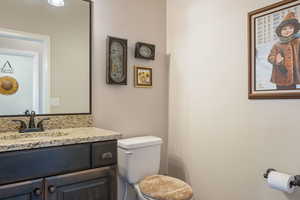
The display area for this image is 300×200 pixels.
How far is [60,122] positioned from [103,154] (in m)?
0.55

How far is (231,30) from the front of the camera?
173cm

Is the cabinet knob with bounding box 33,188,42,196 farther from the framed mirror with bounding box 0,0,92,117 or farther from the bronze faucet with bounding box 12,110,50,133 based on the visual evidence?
the framed mirror with bounding box 0,0,92,117

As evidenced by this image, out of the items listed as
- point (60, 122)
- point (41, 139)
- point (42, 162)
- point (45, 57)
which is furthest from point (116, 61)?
point (42, 162)

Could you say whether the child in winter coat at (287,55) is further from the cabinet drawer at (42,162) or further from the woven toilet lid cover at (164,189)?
the cabinet drawer at (42,162)

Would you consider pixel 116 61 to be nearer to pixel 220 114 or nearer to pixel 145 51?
pixel 145 51

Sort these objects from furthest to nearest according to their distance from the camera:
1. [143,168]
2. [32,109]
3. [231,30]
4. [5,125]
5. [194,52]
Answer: [194,52], [143,168], [231,30], [32,109], [5,125]

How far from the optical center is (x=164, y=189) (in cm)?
161

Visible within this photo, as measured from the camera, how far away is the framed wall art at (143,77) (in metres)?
2.13

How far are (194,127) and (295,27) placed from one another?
114 cm

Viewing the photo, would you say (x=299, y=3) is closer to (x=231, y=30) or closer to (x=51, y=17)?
(x=231, y=30)

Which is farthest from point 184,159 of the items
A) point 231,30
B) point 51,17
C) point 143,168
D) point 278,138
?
point 51,17

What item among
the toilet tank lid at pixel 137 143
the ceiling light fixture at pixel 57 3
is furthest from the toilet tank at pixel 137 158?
the ceiling light fixture at pixel 57 3

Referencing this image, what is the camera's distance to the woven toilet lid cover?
153 cm

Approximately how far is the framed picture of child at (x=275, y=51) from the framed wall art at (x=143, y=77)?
3.27 feet
